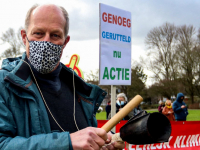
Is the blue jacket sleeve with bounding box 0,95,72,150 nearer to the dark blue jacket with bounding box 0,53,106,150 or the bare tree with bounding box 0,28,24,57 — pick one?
the dark blue jacket with bounding box 0,53,106,150

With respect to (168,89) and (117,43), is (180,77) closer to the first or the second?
(168,89)

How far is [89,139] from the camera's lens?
1279 millimetres

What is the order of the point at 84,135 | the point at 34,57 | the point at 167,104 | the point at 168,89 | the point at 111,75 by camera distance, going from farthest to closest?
the point at 168,89 < the point at 167,104 < the point at 111,75 < the point at 34,57 < the point at 84,135

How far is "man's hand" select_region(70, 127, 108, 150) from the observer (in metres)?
1.28

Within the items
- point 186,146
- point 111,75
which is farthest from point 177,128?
point 111,75

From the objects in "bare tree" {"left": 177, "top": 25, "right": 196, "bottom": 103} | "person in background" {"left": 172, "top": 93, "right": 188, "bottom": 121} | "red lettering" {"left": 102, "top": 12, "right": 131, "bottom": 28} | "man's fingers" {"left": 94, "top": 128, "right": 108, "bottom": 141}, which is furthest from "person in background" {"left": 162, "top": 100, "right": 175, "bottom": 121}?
"bare tree" {"left": 177, "top": 25, "right": 196, "bottom": 103}

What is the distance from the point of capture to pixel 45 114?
63.6 inches

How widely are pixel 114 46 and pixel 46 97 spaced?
2.80 meters

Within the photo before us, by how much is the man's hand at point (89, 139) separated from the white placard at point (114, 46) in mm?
2847

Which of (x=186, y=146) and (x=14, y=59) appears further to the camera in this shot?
(x=186, y=146)

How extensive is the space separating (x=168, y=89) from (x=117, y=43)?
4251cm

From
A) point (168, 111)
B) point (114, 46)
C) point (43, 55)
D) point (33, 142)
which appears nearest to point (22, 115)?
point (33, 142)

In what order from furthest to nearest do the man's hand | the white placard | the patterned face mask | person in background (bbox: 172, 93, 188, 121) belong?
person in background (bbox: 172, 93, 188, 121) < the white placard < the patterned face mask < the man's hand

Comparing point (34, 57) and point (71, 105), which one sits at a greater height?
point (34, 57)
